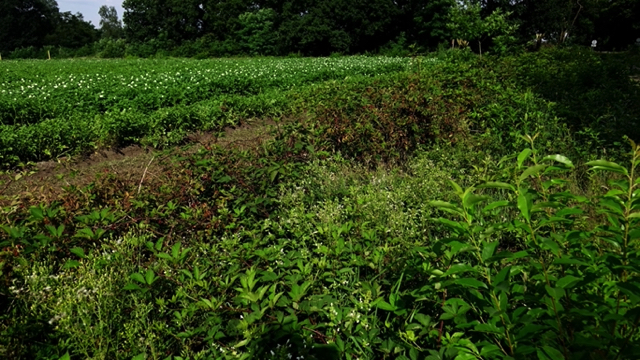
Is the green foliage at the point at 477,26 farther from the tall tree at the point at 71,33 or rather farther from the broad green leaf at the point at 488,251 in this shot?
the tall tree at the point at 71,33

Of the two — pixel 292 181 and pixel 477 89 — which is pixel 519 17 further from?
pixel 292 181

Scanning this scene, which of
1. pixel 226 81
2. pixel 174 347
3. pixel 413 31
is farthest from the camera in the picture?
pixel 413 31

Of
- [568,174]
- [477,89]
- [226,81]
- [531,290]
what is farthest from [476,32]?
[531,290]

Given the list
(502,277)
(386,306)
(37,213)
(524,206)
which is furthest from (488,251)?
(37,213)

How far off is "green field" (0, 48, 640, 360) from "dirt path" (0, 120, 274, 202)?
0.08 m

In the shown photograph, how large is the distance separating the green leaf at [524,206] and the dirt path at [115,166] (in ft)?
9.32

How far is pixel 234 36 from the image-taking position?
5341 centimetres

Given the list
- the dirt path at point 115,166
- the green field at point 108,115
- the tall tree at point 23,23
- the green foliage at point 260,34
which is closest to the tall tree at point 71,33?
the tall tree at point 23,23

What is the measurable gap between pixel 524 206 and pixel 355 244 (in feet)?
4.22

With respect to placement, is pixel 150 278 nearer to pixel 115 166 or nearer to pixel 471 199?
pixel 471 199

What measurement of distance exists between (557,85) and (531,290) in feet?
20.8

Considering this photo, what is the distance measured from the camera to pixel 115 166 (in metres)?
5.38

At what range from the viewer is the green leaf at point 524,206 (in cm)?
130

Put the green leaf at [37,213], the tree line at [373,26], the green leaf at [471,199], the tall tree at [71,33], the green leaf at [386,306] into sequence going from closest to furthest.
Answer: the green leaf at [471,199], the green leaf at [386,306], the green leaf at [37,213], the tree line at [373,26], the tall tree at [71,33]
